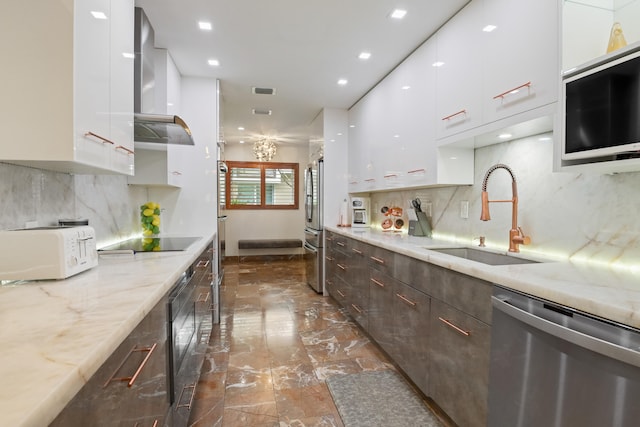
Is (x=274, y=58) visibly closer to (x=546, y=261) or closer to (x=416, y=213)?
(x=416, y=213)

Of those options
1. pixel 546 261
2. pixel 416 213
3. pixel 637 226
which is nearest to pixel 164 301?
pixel 546 261

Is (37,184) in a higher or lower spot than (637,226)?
higher

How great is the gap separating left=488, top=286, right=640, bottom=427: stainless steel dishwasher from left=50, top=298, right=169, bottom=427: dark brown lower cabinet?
51.1 inches

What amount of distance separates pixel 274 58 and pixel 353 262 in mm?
2073

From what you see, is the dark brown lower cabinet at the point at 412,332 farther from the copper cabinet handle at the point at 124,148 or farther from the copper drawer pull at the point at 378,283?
the copper cabinet handle at the point at 124,148

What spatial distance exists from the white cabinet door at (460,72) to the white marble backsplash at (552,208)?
36 centimetres

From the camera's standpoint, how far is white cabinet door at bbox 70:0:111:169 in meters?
1.12

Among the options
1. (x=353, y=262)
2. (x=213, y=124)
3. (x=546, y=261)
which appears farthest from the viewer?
(x=213, y=124)

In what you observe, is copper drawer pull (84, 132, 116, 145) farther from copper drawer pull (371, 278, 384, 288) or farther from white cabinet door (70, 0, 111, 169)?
copper drawer pull (371, 278, 384, 288)

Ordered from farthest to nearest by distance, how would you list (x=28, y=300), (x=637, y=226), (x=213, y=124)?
(x=213, y=124)
(x=637, y=226)
(x=28, y=300)

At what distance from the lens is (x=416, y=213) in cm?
295

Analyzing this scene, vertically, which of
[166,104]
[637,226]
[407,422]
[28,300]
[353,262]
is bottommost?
[407,422]

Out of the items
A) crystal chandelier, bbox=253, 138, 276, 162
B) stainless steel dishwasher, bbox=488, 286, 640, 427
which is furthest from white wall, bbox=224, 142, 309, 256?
stainless steel dishwasher, bbox=488, 286, 640, 427

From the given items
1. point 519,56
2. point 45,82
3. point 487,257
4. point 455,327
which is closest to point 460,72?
point 519,56
